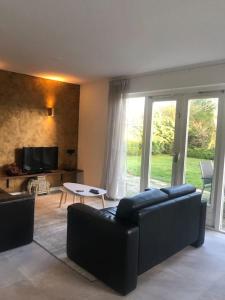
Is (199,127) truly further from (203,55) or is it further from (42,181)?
(42,181)

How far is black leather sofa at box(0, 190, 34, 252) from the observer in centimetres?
294

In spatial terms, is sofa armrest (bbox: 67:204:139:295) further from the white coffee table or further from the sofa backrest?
the white coffee table

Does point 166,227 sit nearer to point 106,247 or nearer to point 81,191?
point 106,247

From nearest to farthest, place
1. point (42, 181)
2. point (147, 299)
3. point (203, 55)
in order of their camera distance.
→ point (147, 299) < point (203, 55) < point (42, 181)

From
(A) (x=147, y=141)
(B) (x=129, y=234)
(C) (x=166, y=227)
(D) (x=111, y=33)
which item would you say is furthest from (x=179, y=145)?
(B) (x=129, y=234)

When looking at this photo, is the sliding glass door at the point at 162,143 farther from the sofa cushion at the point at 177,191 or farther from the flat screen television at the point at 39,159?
the flat screen television at the point at 39,159

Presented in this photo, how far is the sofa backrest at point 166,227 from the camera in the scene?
2.38 meters

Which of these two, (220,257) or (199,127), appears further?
(199,127)

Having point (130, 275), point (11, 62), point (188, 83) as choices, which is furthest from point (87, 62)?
point (130, 275)

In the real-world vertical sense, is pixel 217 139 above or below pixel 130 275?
above

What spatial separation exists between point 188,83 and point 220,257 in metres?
2.54

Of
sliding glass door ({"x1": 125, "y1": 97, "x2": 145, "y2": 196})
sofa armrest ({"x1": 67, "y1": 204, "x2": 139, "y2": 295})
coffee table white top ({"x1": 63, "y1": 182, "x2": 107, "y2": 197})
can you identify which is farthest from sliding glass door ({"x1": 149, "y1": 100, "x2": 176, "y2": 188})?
sofa armrest ({"x1": 67, "y1": 204, "x2": 139, "y2": 295})

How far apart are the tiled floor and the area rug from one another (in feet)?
0.27

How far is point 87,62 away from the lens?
4.13 metres
